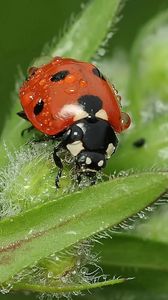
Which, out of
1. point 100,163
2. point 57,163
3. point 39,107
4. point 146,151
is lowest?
point 146,151

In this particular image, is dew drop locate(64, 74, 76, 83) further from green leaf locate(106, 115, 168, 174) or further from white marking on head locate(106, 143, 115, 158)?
green leaf locate(106, 115, 168, 174)

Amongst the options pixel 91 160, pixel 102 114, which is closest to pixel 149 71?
pixel 102 114

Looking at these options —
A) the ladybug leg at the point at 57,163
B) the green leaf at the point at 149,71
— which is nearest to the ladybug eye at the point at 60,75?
the ladybug leg at the point at 57,163

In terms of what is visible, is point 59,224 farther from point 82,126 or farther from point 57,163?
point 82,126

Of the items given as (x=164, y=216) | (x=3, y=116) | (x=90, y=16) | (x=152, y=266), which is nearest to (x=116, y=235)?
(x=152, y=266)

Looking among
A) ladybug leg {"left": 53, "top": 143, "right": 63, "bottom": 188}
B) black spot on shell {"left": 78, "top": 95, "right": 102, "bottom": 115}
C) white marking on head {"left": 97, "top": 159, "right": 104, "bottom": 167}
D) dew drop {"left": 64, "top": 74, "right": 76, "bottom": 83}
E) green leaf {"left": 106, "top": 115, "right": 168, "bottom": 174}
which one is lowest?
green leaf {"left": 106, "top": 115, "right": 168, "bottom": 174}

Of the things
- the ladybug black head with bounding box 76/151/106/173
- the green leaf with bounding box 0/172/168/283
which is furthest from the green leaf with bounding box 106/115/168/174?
the green leaf with bounding box 0/172/168/283
